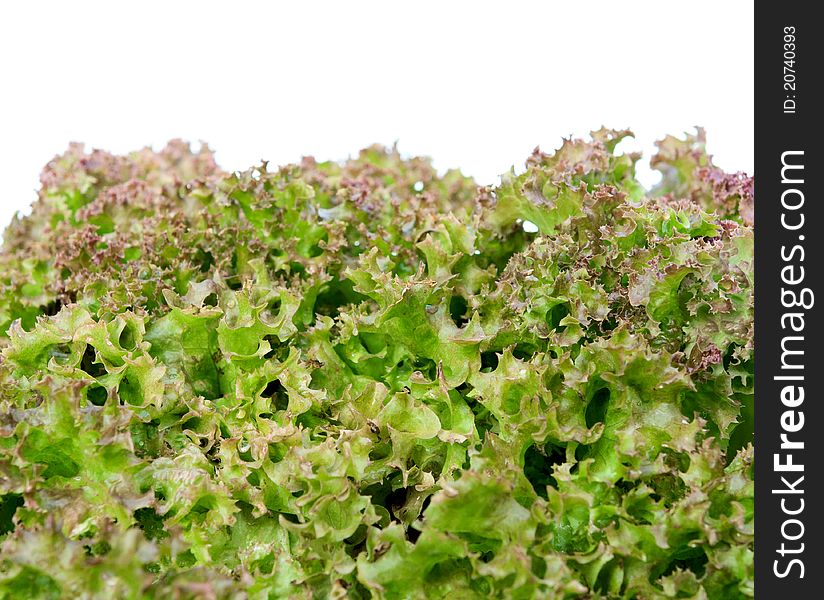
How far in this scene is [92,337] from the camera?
5.44 ft

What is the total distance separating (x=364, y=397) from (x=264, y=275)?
46 cm

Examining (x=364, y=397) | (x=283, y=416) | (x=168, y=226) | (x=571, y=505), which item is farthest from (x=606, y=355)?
(x=168, y=226)

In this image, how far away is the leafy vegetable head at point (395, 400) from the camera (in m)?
1.28

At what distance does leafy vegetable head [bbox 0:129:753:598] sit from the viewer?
1.28 meters
